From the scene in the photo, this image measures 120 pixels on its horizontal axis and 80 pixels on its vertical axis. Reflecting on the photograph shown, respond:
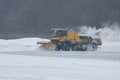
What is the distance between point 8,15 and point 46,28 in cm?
1286

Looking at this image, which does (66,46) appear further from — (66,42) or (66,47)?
(66,42)

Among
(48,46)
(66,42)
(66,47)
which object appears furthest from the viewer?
(66,42)

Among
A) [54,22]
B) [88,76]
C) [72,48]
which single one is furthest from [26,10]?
[88,76]

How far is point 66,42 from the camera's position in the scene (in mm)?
39156

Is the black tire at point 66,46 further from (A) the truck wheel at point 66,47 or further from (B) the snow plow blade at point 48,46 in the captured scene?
(B) the snow plow blade at point 48,46

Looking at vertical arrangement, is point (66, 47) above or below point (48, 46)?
below

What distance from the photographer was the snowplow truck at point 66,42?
38781 mm

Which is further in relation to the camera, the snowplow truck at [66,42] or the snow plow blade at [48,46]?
the snowplow truck at [66,42]

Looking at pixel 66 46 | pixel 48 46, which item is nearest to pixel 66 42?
pixel 66 46

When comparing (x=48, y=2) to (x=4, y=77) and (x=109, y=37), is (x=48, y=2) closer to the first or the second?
(x=109, y=37)

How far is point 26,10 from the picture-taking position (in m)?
97.6

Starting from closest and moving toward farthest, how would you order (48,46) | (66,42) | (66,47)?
(48,46), (66,47), (66,42)

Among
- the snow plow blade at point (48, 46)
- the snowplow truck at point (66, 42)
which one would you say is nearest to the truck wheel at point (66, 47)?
A: the snowplow truck at point (66, 42)

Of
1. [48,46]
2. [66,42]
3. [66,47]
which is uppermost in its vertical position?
[66,42]
